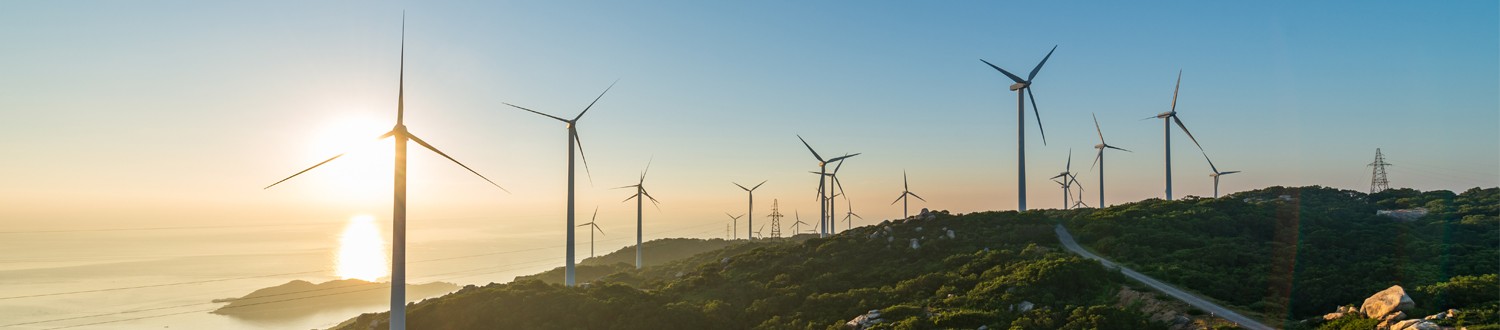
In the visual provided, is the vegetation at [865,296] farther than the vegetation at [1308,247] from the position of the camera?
Yes

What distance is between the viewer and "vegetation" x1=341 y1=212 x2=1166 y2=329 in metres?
50.8

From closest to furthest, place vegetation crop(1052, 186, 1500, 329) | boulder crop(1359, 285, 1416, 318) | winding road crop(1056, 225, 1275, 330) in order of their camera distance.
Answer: boulder crop(1359, 285, 1416, 318)
winding road crop(1056, 225, 1275, 330)
vegetation crop(1052, 186, 1500, 329)

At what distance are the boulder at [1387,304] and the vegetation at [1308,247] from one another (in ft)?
6.23

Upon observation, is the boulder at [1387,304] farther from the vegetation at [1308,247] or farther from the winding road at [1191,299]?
the winding road at [1191,299]

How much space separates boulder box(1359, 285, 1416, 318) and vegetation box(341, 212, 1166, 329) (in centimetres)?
988

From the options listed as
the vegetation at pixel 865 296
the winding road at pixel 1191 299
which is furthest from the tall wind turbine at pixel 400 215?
the winding road at pixel 1191 299

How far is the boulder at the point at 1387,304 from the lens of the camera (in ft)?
117

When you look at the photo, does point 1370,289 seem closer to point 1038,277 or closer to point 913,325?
point 1038,277

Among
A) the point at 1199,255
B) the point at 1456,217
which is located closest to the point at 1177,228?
the point at 1199,255

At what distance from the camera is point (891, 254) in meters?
82.1

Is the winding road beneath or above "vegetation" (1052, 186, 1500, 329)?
beneath

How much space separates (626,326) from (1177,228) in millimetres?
61445

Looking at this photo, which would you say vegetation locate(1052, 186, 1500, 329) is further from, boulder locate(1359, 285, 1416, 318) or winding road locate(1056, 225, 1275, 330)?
boulder locate(1359, 285, 1416, 318)

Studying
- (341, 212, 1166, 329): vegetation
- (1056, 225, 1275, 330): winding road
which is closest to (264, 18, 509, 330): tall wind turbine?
(341, 212, 1166, 329): vegetation
